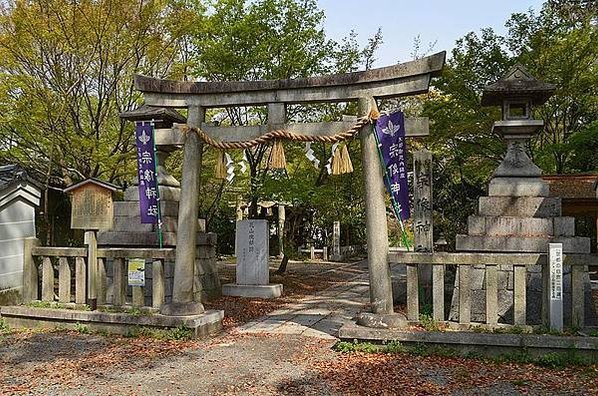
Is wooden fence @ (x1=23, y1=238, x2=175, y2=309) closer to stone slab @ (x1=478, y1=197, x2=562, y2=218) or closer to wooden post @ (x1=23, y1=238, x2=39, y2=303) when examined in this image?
wooden post @ (x1=23, y1=238, x2=39, y2=303)

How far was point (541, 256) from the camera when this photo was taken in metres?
6.62

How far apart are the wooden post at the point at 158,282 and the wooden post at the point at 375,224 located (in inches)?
129

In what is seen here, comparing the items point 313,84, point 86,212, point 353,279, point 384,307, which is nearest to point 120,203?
point 86,212

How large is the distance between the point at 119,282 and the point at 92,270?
0.46 meters

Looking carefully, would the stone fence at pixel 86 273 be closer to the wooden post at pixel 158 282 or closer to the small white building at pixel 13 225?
the wooden post at pixel 158 282

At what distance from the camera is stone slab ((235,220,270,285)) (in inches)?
507

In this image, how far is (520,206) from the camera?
26.9 feet

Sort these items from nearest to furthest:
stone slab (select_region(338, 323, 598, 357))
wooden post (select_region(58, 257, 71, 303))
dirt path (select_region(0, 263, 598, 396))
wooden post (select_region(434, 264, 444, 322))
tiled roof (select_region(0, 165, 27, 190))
Result: dirt path (select_region(0, 263, 598, 396)) → stone slab (select_region(338, 323, 598, 357)) → wooden post (select_region(434, 264, 444, 322)) → wooden post (select_region(58, 257, 71, 303)) → tiled roof (select_region(0, 165, 27, 190))

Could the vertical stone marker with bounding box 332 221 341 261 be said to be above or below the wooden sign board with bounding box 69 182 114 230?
below

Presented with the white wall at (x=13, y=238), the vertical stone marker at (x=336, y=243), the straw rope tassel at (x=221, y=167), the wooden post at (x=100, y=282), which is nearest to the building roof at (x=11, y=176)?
the white wall at (x=13, y=238)

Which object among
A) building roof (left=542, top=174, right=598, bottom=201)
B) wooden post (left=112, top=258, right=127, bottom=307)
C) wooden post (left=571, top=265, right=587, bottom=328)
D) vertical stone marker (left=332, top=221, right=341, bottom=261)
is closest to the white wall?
wooden post (left=112, top=258, right=127, bottom=307)

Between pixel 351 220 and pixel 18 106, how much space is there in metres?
15.3

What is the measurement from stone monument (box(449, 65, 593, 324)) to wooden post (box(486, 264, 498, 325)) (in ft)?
4.09

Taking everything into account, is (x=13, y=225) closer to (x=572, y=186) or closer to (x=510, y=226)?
(x=510, y=226)
